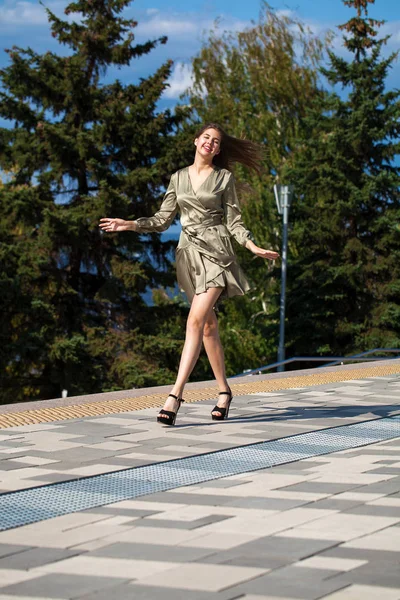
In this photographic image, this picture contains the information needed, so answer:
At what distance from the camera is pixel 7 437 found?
6.28 meters

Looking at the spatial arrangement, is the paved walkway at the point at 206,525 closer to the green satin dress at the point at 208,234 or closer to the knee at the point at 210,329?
the knee at the point at 210,329

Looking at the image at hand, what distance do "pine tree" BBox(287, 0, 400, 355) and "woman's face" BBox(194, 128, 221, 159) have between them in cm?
2340

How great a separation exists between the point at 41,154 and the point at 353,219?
32.3ft

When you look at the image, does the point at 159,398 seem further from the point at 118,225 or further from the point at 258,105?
the point at 258,105

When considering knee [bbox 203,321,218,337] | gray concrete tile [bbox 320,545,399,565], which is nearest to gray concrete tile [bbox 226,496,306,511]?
gray concrete tile [bbox 320,545,399,565]

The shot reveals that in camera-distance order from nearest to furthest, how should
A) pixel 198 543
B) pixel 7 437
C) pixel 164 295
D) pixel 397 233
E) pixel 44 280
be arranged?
1. pixel 198 543
2. pixel 7 437
3. pixel 44 280
4. pixel 397 233
5. pixel 164 295

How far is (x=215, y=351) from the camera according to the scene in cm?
725

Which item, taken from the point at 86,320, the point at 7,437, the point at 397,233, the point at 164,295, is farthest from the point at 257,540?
the point at 164,295

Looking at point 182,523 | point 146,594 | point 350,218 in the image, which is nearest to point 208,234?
point 182,523

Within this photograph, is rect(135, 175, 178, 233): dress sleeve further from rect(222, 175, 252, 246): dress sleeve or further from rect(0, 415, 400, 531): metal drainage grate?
rect(0, 415, 400, 531): metal drainage grate

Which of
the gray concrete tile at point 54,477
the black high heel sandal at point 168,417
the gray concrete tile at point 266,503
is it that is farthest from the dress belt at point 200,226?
the gray concrete tile at point 266,503

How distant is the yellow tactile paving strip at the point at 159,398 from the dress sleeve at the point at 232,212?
1.59 metres

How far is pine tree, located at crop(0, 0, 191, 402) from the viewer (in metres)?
27.5

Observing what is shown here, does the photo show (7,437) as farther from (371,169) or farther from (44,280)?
(371,169)
